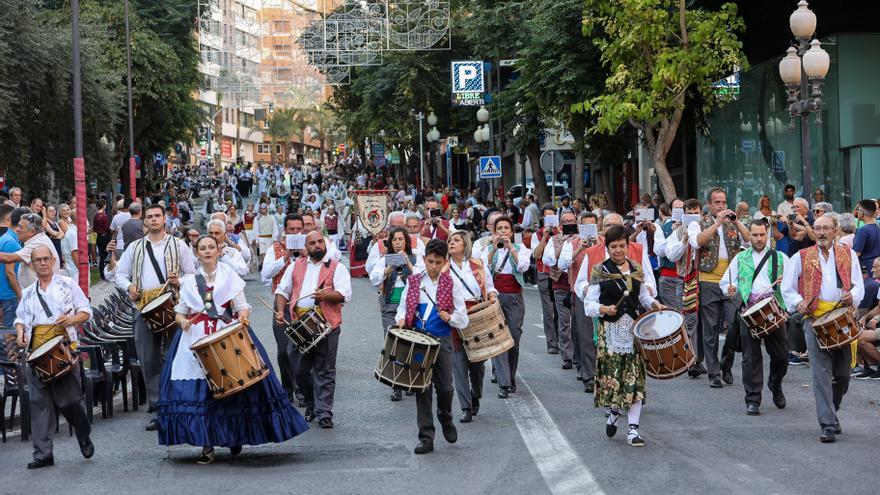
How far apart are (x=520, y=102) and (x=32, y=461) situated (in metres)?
28.2

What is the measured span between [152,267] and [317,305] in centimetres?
158

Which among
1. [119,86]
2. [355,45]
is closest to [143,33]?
[119,86]

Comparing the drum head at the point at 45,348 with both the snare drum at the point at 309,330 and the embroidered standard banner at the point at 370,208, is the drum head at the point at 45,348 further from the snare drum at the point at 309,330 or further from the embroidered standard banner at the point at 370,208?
the embroidered standard banner at the point at 370,208

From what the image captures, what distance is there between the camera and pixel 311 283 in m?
11.9

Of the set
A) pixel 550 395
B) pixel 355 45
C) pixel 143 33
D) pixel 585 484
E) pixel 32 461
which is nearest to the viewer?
pixel 585 484

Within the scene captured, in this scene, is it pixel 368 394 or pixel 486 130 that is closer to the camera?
pixel 368 394

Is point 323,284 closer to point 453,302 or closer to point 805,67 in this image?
point 453,302

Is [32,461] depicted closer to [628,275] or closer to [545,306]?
[628,275]

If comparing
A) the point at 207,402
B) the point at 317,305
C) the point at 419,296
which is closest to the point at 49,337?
the point at 207,402

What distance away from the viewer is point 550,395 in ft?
43.3

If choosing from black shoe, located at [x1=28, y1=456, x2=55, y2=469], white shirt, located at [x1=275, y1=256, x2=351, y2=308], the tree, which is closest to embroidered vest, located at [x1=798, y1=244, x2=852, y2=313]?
white shirt, located at [x1=275, y1=256, x2=351, y2=308]

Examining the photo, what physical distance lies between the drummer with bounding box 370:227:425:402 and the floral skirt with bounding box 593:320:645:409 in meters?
2.72

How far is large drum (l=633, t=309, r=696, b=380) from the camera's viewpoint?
10359mm

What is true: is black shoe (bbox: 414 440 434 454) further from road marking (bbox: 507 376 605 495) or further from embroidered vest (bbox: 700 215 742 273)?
embroidered vest (bbox: 700 215 742 273)
